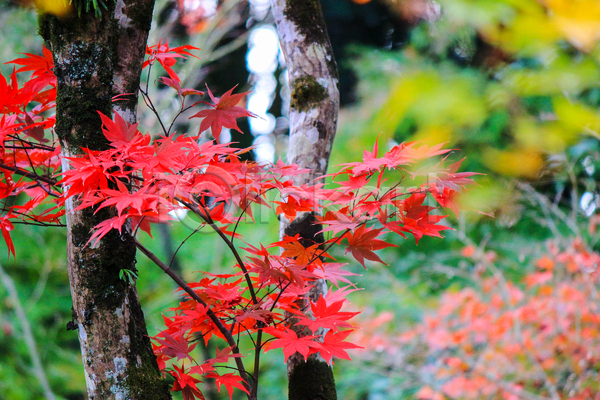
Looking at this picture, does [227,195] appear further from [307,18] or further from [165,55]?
[307,18]

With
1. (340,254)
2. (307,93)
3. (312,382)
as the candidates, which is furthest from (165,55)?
(340,254)

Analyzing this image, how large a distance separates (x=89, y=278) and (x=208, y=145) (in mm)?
385

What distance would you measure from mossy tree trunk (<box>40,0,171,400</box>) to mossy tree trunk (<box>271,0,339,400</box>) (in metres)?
0.43

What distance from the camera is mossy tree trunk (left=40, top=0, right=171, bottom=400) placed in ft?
2.88

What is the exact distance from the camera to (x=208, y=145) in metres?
0.85

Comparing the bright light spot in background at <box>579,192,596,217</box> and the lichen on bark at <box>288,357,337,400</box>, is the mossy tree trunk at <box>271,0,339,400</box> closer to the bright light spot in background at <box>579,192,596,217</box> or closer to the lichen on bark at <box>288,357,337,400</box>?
the lichen on bark at <box>288,357,337,400</box>

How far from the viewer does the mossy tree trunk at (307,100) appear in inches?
46.9

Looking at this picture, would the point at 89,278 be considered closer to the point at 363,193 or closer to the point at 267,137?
the point at 363,193

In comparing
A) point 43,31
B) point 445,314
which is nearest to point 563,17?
point 43,31

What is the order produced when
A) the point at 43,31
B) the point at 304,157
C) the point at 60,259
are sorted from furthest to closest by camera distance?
the point at 60,259
the point at 304,157
the point at 43,31

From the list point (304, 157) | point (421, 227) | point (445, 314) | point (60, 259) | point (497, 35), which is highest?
point (497, 35)

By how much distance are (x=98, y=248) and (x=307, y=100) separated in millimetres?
670

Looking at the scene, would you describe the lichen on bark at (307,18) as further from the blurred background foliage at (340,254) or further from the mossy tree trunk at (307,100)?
the blurred background foliage at (340,254)

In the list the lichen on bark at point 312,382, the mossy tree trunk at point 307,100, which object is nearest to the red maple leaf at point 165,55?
the mossy tree trunk at point 307,100
